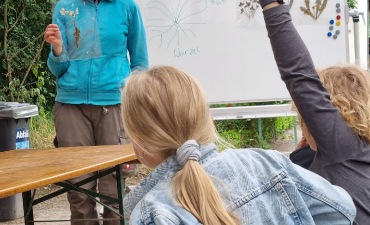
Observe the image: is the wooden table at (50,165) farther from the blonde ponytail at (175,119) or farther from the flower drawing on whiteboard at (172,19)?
the flower drawing on whiteboard at (172,19)

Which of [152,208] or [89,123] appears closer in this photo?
[152,208]

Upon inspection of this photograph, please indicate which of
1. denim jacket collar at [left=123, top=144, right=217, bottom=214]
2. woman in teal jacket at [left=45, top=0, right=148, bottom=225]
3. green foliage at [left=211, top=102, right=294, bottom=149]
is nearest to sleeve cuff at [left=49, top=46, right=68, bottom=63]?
woman in teal jacket at [left=45, top=0, right=148, bottom=225]

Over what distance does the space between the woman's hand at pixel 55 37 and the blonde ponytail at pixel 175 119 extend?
5.63 ft

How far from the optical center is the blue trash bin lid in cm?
401

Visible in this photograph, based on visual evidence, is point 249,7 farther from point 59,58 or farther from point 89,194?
point 89,194

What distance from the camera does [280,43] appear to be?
1.33 meters

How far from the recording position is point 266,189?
104 centimetres

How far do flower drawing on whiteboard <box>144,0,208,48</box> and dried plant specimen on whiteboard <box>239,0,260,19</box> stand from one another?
34 cm

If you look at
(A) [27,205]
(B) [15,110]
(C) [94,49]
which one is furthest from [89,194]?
(B) [15,110]

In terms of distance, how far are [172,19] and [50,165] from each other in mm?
2748

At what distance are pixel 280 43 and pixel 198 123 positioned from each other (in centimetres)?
40

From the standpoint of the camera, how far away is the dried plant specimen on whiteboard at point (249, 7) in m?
4.35

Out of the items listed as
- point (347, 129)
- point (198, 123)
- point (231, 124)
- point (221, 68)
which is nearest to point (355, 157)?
point (347, 129)

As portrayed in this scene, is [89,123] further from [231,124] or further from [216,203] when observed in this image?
[231,124]
